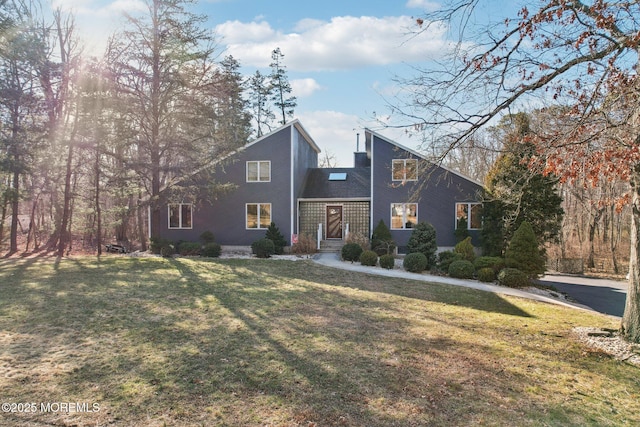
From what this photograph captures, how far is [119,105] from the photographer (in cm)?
1407

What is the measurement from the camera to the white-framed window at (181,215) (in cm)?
1916

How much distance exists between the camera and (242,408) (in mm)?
3492

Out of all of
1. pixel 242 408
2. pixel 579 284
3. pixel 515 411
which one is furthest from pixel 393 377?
pixel 579 284

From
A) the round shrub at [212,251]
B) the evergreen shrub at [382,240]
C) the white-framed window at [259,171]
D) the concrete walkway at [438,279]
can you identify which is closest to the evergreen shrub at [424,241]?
the concrete walkway at [438,279]

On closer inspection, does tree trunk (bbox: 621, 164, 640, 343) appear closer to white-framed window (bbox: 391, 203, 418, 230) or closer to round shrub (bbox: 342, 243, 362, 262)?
round shrub (bbox: 342, 243, 362, 262)

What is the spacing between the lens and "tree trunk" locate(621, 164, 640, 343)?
229 inches

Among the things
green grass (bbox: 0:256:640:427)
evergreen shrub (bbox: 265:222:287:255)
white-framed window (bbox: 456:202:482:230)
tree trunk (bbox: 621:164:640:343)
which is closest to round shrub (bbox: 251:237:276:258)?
evergreen shrub (bbox: 265:222:287:255)

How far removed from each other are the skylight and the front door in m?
1.97

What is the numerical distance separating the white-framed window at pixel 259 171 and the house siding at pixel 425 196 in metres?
5.35

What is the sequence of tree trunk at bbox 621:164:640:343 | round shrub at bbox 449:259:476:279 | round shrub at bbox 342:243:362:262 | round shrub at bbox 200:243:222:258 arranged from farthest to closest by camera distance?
1. round shrub at bbox 200:243:222:258
2. round shrub at bbox 342:243:362:262
3. round shrub at bbox 449:259:476:279
4. tree trunk at bbox 621:164:640:343

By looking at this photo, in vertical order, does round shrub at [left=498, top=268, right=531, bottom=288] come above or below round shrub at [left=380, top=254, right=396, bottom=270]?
below

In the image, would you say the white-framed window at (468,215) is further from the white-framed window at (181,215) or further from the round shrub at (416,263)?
the white-framed window at (181,215)

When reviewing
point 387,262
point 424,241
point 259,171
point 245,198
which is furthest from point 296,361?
point 259,171

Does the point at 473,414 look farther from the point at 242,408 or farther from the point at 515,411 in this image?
the point at 242,408
